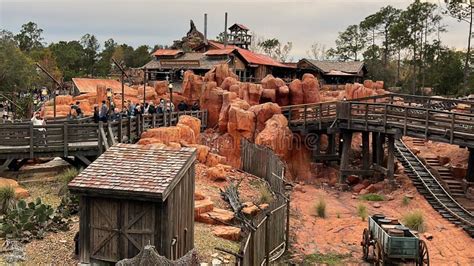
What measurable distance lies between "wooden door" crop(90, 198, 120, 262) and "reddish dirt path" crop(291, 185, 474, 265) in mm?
6633

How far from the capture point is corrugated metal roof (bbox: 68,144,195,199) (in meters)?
10.1

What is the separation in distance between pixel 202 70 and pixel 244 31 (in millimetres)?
23607

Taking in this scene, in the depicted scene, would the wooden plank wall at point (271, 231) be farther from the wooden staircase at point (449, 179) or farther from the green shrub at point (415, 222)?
the wooden staircase at point (449, 179)

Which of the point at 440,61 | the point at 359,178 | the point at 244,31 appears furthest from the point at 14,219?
the point at 244,31

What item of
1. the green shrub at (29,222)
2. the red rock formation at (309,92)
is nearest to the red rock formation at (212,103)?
the red rock formation at (309,92)

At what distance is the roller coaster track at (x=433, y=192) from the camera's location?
19.5 m

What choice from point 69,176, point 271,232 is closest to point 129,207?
point 271,232

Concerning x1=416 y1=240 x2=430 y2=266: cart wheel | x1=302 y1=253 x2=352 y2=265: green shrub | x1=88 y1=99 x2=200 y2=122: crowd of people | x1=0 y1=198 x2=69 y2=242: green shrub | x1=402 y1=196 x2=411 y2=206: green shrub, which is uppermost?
x1=88 y1=99 x2=200 y2=122: crowd of people

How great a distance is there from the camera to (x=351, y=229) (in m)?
18.8

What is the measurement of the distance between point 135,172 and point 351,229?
1064 cm

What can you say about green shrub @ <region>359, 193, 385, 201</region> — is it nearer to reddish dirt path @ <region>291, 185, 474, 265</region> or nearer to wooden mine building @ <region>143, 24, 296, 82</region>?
reddish dirt path @ <region>291, 185, 474, 265</region>

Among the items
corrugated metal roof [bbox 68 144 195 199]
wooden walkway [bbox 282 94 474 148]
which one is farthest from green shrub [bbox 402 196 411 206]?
corrugated metal roof [bbox 68 144 195 199]

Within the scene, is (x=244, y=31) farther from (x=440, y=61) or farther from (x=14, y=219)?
(x=14, y=219)

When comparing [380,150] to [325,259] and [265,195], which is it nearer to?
[265,195]
